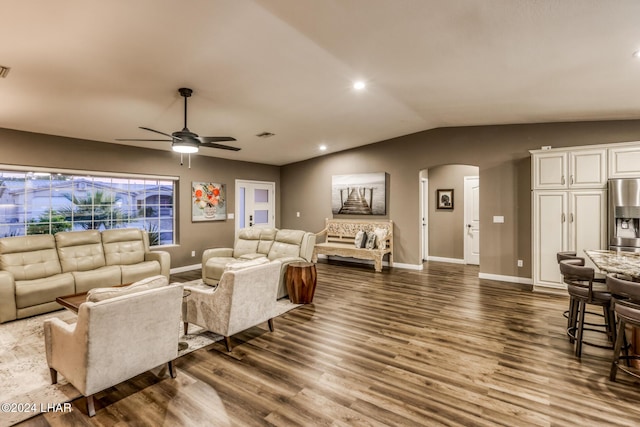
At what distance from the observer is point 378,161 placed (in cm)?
742

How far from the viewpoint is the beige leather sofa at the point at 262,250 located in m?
5.15

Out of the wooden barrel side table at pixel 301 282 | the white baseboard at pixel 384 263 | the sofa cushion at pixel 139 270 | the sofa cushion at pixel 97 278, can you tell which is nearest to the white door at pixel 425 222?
the white baseboard at pixel 384 263

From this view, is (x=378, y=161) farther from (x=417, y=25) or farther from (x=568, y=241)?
(x=417, y=25)

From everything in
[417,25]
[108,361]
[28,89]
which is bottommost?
[108,361]

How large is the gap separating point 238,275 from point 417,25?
2721 millimetres

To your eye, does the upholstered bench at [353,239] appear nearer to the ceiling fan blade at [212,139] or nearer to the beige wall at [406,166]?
the beige wall at [406,166]

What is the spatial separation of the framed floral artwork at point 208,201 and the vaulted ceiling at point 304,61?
193 cm

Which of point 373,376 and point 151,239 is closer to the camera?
point 373,376

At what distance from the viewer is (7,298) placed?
3734 millimetres

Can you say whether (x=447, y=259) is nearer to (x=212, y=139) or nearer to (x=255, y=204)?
(x=255, y=204)

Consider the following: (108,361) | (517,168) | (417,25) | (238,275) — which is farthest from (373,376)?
(517,168)

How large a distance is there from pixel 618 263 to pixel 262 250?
463 cm

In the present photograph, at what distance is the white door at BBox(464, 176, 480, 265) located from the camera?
735cm

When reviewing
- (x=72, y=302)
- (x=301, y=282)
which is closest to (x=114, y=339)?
(x=72, y=302)
